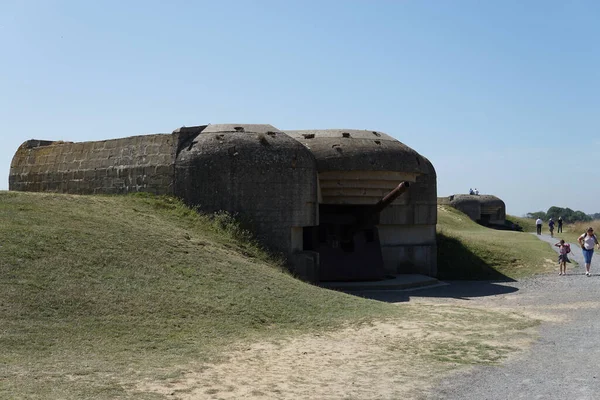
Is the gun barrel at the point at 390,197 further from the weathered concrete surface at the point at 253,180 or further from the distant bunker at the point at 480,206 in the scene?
the distant bunker at the point at 480,206

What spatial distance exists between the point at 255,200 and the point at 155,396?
28.3 feet

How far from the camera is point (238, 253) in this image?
43.2 ft

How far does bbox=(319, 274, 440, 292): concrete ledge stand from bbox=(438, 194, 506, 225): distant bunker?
23518 millimetres

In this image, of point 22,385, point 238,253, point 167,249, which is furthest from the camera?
point 238,253

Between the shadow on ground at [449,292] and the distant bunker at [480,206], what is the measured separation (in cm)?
2313

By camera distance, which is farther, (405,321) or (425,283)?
(425,283)

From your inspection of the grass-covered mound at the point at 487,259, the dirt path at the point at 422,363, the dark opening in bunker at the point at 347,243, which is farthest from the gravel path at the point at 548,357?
the grass-covered mound at the point at 487,259

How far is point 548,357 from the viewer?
7.88m

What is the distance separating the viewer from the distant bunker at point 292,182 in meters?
14.4

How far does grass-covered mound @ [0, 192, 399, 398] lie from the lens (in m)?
7.32

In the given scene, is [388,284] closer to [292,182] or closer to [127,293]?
[292,182]

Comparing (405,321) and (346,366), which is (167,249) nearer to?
(405,321)

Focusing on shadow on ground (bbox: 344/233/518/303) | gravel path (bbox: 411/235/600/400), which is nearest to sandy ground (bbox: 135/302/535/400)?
gravel path (bbox: 411/235/600/400)

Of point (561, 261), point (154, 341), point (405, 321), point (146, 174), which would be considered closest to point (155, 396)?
point (154, 341)
